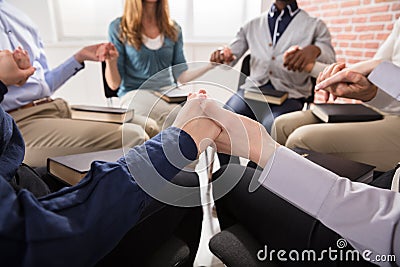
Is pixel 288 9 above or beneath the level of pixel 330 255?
above

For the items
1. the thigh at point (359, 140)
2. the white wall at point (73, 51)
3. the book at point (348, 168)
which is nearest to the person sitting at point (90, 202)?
the book at point (348, 168)

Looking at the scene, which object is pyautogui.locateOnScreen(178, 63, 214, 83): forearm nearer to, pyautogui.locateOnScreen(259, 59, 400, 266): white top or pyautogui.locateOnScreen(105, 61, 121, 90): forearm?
pyautogui.locateOnScreen(259, 59, 400, 266): white top

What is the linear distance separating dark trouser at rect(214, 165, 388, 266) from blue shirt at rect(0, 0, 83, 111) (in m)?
0.87

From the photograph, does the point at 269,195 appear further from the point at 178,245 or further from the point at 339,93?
the point at 339,93

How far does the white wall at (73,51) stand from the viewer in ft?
9.05

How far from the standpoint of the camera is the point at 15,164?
1.80ft

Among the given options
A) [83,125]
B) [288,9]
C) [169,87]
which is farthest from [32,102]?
[288,9]

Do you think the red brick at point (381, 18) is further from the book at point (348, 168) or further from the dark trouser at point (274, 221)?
the dark trouser at point (274, 221)

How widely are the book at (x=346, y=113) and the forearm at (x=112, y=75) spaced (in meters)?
1.01

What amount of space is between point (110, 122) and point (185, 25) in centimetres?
198

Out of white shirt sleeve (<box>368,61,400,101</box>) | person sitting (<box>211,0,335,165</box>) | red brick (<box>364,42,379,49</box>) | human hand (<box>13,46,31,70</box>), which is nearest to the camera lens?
white shirt sleeve (<box>368,61,400,101</box>)

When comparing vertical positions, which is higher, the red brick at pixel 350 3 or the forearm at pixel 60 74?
the red brick at pixel 350 3

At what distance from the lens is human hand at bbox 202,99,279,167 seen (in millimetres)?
619

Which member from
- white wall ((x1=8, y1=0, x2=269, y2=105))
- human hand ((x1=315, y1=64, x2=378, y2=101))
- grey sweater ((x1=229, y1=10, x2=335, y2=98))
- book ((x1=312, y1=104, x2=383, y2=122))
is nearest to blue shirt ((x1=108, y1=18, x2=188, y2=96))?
grey sweater ((x1=229, y1=10, x2=335, y2=98))
